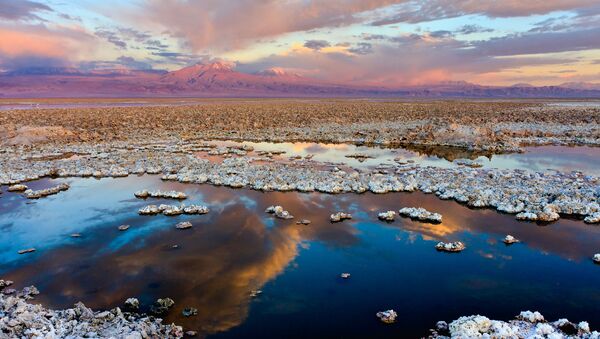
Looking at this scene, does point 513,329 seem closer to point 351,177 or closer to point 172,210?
point 172,210

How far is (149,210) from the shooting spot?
13.3 m

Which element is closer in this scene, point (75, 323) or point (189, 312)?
point (75, 323)

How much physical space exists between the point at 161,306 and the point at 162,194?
784cm

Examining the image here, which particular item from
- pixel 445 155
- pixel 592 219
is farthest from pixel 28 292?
pixel 445 155

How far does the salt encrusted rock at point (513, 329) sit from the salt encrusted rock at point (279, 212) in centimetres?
648

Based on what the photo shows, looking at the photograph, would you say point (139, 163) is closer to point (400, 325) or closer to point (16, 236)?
point (16, 236)

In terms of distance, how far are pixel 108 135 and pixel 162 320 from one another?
94.6ft

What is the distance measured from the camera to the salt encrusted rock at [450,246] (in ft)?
33.7

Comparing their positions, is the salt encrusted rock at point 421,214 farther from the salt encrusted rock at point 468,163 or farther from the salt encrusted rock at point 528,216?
the salt encrusted rock at point 468,163

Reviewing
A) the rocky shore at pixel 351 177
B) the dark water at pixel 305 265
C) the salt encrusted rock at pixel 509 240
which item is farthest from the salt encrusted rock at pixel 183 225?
the salt encrusted rock at pixel 509 240

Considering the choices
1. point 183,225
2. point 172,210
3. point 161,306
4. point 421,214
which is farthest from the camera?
point 172,210

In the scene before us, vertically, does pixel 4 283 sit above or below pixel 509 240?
below

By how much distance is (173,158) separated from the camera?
71.4 feet

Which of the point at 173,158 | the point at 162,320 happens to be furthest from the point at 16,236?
the point at 173,158
